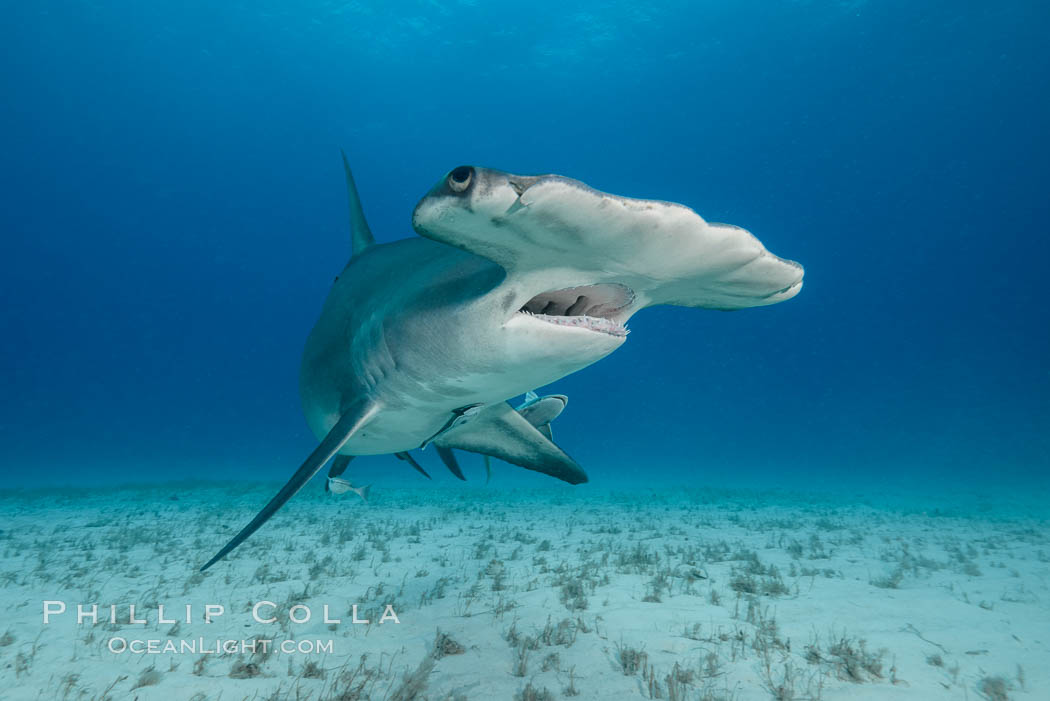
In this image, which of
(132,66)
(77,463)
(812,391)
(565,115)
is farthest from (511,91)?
(812,391)

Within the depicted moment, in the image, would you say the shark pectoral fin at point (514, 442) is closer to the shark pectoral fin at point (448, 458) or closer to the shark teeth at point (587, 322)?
the shark pectoral fin at point (448, 458)

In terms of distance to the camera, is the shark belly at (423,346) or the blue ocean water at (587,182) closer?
the shark belly at (423,346)

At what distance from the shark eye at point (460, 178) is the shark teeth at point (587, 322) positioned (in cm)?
84

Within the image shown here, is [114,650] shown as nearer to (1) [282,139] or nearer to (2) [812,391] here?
(1) [282,139]

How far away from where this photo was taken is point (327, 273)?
117000 mm

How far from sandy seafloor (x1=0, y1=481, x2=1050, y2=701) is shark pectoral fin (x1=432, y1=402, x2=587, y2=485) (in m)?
1.06

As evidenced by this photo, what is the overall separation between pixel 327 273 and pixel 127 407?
49.0m

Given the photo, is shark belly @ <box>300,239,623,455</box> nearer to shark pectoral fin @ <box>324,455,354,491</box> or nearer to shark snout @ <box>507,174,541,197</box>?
shark snout @ <box>507,174,541,197</box>

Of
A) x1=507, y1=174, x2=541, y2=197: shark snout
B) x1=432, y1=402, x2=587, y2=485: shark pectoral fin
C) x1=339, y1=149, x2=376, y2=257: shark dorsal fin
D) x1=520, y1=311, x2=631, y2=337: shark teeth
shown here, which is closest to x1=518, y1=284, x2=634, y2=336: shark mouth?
x1=520, y1=311, x2=631, y2=337: shark teeth

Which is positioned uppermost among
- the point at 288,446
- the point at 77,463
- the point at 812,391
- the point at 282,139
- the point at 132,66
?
the point at 282,139

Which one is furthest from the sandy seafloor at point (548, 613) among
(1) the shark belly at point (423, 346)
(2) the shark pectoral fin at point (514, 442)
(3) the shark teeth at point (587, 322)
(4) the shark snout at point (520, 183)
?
(4) the shark snout at point (520, 183)

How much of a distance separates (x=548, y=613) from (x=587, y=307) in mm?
2491

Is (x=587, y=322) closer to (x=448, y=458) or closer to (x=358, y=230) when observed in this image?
(x=448, y=458)

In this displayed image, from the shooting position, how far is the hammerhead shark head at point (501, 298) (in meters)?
1.58
